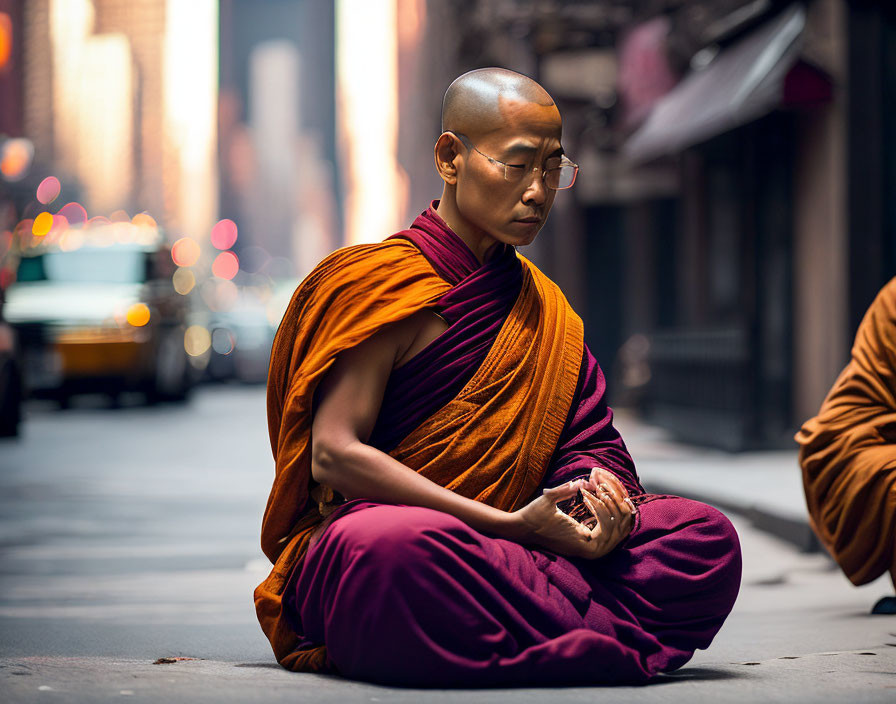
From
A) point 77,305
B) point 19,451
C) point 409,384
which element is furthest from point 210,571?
point 77,305

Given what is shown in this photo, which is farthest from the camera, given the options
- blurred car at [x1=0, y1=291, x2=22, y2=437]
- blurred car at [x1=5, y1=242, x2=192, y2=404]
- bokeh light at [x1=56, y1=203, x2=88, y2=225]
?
bokeh light at [x1=56, y1=203, x2=88, y2=225]

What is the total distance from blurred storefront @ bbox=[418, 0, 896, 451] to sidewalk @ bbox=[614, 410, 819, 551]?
1.55ft

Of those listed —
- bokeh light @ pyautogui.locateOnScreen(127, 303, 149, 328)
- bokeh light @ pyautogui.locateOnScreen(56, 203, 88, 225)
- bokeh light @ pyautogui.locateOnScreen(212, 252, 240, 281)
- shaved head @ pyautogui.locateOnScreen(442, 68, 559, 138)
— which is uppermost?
shaved head @ pyautogui.locateOnScreen(442, 68, 559, 138)

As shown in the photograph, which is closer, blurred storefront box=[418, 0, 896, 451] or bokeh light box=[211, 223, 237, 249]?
blurred storefront box=[418, 0, 896, 451]

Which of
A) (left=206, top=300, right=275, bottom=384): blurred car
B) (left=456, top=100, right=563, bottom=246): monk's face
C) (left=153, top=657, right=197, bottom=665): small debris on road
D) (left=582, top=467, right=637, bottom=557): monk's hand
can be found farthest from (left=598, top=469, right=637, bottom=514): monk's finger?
(left=206, top=300, right=275, bottom=384): blurred car

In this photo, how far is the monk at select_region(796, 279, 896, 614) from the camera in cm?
556

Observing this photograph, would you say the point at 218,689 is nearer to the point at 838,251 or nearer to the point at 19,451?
the point at 838,251

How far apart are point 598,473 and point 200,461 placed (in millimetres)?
10927

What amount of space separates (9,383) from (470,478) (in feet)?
42.7

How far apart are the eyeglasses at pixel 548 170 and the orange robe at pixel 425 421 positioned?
322 mm

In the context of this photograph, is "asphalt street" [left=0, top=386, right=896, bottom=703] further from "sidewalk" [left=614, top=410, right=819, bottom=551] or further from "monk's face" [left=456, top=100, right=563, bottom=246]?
"monk's face" [left=456, top=100, right=563, bottom=246]

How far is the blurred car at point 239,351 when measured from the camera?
36.7 m

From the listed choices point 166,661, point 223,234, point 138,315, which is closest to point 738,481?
point 166,661

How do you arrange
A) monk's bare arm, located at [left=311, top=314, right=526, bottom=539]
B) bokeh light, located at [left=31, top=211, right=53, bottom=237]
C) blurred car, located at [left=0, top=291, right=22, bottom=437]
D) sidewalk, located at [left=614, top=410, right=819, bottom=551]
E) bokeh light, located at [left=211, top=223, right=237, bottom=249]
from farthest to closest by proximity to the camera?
bokeh light, located at [left=211, top=223, right=237, bottom=249] < bokeh light, located at [left=31, top=211, right=53, bottom=237] < blurred car, located at [left=0, top=291, right=22, bottom=437] < sidewalk, located at [left=614, top=410, right=819, bottom=551] < monk's bare arm, located at [left=311, top=314, right=526, bottom=539]
